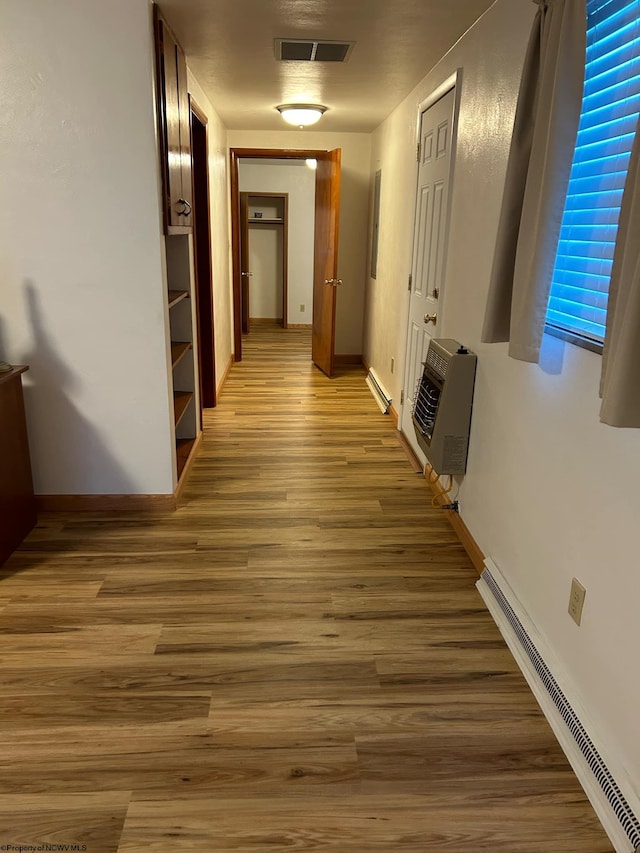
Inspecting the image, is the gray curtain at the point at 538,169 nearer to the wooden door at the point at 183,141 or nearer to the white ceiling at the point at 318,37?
the white ceiling at the point at 318,37

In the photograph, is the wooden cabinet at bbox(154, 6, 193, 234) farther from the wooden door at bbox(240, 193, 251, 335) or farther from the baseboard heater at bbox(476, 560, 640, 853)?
the wooden door at bbox(240, 193, 251, 335)

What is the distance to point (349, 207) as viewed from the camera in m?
6.27

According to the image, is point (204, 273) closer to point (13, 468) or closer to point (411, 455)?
point (411, 455)

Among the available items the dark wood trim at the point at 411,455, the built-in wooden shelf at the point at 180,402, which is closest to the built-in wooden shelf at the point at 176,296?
the built-in wooden shelf at the point at 180,402

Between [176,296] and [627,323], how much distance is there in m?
2.66

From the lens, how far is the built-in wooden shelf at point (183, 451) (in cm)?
350

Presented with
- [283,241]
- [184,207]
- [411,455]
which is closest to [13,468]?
[184,207]

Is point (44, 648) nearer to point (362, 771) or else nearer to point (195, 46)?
point (362, 771)

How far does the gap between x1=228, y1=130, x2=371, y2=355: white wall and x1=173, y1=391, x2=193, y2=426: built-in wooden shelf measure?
3024mm

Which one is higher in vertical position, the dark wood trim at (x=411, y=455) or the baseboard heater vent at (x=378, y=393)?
the baseboard heater vent at (x=378, y=393)

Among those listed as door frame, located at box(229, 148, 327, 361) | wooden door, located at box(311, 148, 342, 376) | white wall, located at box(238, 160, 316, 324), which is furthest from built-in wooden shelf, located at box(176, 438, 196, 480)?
white wall, located at box(238, 160, 316, 324)

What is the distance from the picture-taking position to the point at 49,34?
2510mm

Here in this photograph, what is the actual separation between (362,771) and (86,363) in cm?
215

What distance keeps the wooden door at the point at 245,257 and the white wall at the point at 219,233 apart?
6.99 ft
